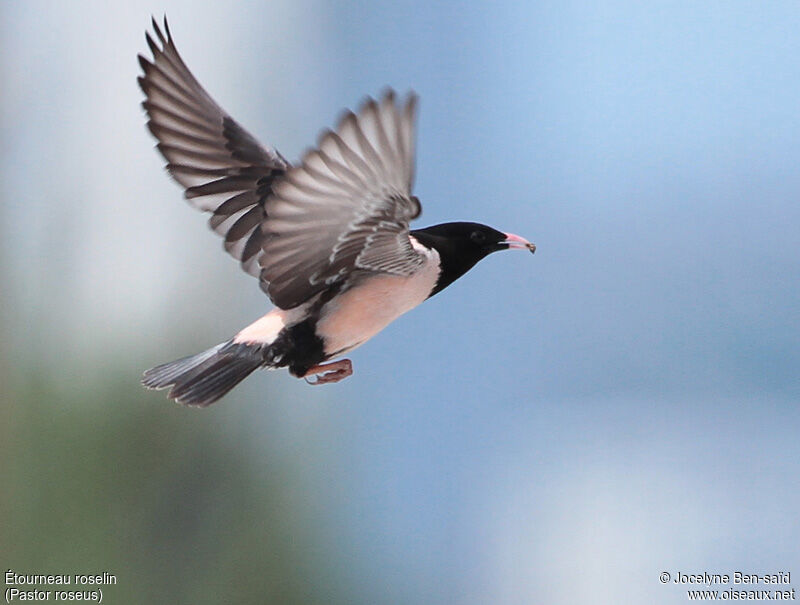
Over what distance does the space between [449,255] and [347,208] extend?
38 centimetres

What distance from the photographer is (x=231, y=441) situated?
488 centimetres

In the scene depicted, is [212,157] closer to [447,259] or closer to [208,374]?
[208,374]

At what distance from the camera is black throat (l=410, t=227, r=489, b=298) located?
7.20 ft

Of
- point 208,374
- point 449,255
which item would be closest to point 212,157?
point 208,374

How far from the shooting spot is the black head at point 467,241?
224cm

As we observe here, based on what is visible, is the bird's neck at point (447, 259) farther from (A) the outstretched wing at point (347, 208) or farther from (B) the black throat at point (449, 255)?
(A) the outstretched wing at point (347, 208)

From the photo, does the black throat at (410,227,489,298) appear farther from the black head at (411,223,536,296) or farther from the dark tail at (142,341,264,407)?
the dark tail at (142,341,264,407)

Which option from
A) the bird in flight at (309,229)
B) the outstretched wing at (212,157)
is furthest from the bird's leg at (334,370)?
the outstretched wing at (212,157)

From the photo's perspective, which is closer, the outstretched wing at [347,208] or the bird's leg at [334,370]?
the outstretched wing at [347,208]

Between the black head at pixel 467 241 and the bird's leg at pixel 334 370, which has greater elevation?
the black head at pixel 467 241

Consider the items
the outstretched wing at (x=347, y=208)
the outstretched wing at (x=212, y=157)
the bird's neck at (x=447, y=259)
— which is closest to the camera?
the outstretched wing at (x=347, y=208)

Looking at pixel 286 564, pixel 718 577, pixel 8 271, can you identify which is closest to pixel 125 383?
pixel 8 271

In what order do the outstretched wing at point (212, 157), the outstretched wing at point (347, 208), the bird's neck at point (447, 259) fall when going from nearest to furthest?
the outstretched wing at point (347, 208) < the bird's neck at point (447, 259) < the outstretched wing at point (212, 157)

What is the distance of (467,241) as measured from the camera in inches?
89.7
